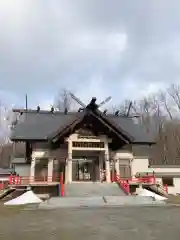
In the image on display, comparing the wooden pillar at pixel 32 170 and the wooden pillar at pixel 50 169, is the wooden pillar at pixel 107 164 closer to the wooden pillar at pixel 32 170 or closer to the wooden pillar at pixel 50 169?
the wooden pillar at pixel 50 169

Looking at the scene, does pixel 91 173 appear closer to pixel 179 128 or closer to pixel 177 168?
pixel 177 168

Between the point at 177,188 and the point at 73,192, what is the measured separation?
13287 mm

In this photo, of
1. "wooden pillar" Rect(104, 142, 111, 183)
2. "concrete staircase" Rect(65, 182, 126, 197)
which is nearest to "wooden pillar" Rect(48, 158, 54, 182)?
"concrete staircase" Rect(65, 182, 126, 197)

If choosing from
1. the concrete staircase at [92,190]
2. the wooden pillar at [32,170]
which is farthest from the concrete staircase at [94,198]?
the wooden pillar at [32,170]

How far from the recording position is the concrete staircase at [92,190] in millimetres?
20656

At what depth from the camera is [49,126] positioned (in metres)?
29.4

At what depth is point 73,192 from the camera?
68.6 feet

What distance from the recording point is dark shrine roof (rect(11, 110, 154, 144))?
26109 millimetres

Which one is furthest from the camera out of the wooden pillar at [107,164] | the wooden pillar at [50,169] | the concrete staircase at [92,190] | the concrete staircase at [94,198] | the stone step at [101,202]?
the wooden pillar at [50,169]

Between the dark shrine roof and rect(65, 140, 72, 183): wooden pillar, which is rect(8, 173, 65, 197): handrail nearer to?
rect(65, 140, 72, 183): wooden pillar

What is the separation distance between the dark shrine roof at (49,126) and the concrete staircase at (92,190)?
16.4 ft

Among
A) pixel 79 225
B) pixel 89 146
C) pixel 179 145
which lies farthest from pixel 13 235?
pixel 179 145

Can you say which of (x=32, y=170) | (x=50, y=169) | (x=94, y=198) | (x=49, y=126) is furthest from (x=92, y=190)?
(x=49, y=126)

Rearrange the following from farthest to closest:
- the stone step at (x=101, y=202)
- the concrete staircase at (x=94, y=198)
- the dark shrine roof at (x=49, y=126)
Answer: the dark shrine roof at (x=49, y=126) < the concrete staircase at (x=94, y=198) < the stone step at (x=101, y=202)
